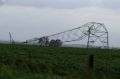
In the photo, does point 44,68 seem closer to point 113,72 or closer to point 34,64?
point 34,64

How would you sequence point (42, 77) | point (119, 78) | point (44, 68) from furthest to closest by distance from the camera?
1. point (44, 68)
2. point (119, 78)
3. point (42, 77)

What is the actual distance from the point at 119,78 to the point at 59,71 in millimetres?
3034

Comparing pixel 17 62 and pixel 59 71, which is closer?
pixel 59 71

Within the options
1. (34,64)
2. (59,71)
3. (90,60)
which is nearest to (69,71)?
(59,71)

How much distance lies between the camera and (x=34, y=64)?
22781 mm

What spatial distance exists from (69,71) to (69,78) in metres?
2.52

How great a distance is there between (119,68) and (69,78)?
4.61m

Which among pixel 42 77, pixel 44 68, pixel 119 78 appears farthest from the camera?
pixel 44 68

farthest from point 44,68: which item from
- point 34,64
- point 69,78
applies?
point 69,78

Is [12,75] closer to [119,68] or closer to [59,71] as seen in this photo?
[59,71]

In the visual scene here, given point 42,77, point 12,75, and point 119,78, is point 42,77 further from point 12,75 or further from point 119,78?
point 119,78

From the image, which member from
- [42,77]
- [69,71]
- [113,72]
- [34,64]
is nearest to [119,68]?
[113,72]

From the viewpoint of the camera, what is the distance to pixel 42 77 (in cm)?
1817

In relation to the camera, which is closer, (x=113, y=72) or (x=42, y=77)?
(x=42, y=77)
